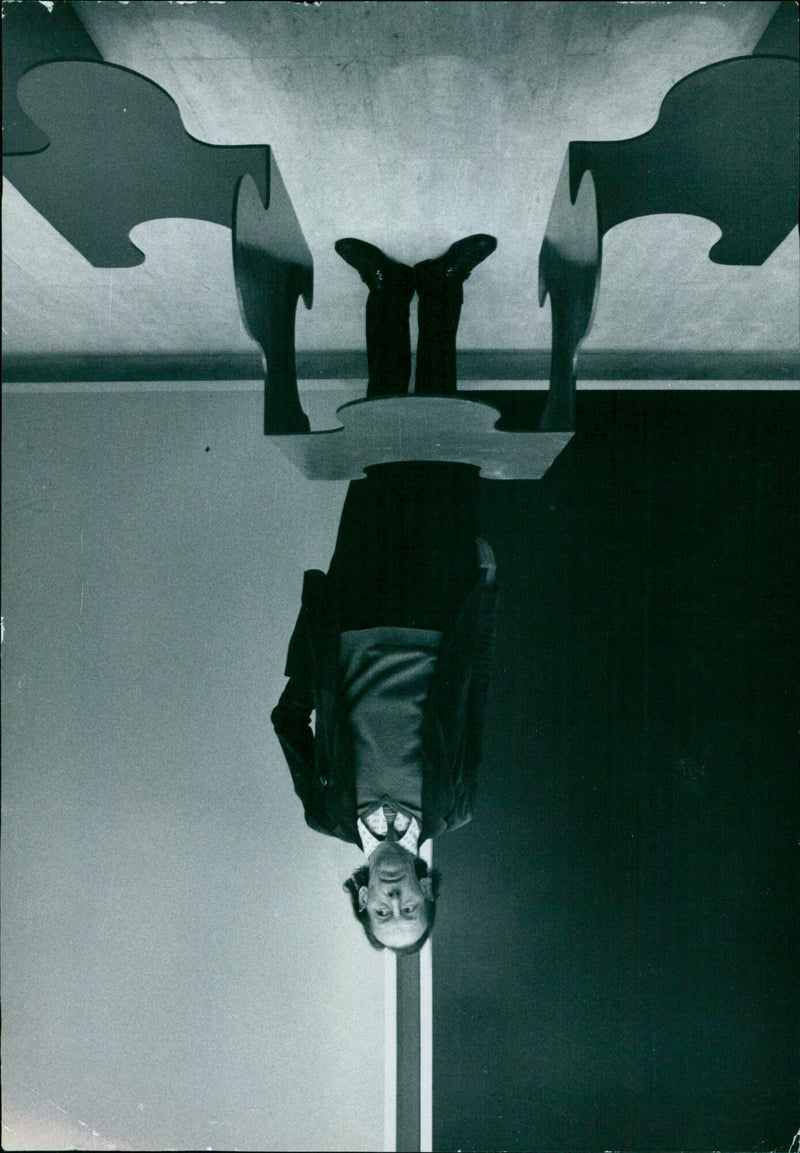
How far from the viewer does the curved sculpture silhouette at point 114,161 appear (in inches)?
43.9

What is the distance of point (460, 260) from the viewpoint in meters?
1.66

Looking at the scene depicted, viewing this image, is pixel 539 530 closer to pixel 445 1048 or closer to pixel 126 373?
pixel 126 373

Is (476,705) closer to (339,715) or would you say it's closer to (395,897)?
(339,715)

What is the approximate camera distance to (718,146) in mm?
1252

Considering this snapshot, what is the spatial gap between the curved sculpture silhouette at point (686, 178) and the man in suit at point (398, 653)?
1.04 ft

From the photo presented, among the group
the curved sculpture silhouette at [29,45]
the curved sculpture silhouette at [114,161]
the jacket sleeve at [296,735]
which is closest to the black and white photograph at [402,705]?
the jacket sleeve at [296,735]

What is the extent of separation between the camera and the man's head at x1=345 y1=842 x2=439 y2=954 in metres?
1.62

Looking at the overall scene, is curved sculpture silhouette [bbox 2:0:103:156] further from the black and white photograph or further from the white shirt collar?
the white shirt collar

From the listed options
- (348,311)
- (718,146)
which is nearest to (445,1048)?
(348,311)

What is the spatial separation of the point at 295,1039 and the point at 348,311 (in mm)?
2111

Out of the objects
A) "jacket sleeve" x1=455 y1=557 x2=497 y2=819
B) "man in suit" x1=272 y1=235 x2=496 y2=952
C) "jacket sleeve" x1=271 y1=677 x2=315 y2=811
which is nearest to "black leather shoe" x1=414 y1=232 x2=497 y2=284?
"man in suit" x1=272 y1=235 x2=496 y2=952

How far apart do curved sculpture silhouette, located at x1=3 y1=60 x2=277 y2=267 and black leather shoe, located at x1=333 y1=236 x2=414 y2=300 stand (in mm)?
342

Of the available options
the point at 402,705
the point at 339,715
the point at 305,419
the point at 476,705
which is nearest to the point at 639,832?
the point at 476,705

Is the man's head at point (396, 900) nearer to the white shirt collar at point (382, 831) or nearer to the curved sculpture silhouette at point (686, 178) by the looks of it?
the white shirt collar at point (382, 831)
